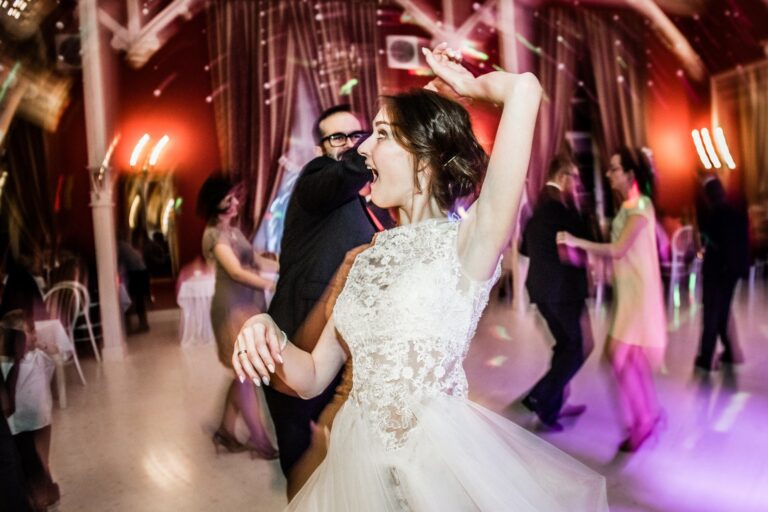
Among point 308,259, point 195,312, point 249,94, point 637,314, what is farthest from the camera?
point 249,94

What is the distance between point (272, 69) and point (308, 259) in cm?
616

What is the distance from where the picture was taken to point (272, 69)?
734 cm

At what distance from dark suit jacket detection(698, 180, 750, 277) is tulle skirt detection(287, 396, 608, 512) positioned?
3.52 meters

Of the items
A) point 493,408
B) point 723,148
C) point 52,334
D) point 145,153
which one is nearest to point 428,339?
point 493,408

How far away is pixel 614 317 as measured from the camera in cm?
288

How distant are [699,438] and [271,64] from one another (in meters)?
6.29

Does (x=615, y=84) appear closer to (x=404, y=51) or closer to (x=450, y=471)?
(x=404, y=51)

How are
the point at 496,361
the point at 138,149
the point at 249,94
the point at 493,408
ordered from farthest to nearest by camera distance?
the point at 249,94, the point at 138,149, the point at 496,361, the point at 493,408

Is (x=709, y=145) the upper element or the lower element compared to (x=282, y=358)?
upper

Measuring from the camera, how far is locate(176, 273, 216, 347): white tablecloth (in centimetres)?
577

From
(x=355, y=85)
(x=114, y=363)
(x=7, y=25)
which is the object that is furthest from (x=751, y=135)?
(x=7, y=25)

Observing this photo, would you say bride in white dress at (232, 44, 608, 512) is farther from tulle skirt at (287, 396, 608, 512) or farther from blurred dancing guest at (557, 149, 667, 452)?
blurred dancing guest at (557, 149, 667, 452)

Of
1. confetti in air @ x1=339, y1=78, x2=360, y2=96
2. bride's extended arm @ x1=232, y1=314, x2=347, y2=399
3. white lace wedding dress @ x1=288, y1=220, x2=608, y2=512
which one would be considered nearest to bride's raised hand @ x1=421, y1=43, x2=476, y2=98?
white lace wedding dress @ x1=288, y1=220, x2=608, y2=512

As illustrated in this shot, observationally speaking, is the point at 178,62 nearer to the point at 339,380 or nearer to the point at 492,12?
the point at 492,12
